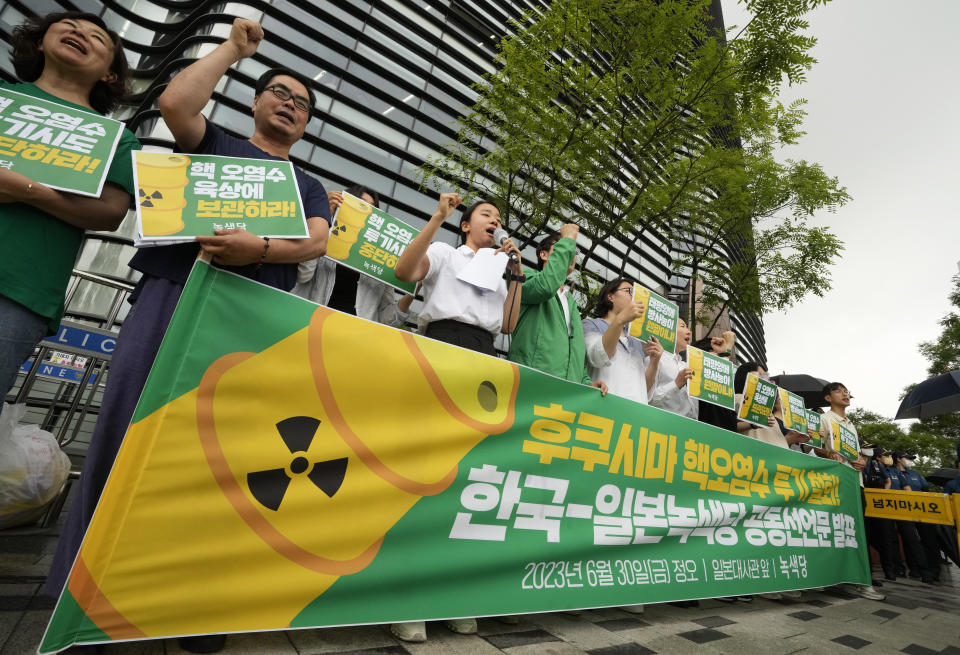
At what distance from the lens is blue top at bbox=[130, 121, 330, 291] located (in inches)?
56.8

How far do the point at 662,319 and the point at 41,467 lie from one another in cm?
380

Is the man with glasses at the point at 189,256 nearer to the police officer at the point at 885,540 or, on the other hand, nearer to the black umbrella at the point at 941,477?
the police officer at the point at 885,540

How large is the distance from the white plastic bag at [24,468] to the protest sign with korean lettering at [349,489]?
1202 millimetres

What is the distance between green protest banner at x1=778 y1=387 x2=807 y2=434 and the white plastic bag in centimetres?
565

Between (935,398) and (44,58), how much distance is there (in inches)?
441

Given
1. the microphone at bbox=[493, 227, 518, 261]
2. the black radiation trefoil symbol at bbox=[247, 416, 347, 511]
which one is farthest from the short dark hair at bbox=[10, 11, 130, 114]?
the microphone at bbox=[493, 227, 518, 261]

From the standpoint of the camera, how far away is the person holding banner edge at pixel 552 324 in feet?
8.16

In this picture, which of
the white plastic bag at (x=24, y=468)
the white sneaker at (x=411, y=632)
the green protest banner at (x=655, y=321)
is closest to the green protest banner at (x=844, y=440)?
the green protest banner at (x=655, y=321)

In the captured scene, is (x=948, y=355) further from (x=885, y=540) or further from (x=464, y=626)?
(x=464, y=626)

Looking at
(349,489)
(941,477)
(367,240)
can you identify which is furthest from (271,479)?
(941,477)

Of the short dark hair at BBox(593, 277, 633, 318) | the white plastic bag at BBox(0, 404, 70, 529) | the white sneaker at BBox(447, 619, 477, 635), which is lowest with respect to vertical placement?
the white sneaker at BBox(447, 619, 477, 635)

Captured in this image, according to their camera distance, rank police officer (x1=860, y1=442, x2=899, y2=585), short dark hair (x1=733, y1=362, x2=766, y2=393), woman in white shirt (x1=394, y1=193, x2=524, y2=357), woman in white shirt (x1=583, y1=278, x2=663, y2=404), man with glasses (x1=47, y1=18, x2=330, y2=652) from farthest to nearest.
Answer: police officer (x1=860, y1=442, x2=899, y2=585), short dark hair (x1=733, y1=362, x2=766, y2=393), woman in white shirt (x1=583, y1=278, x2=663, y2=404), woman in white shirt (x1=394, y1=193, x2=524, y2=357), man with glasses (x1=47, y1=18, x2=330, y2=652)

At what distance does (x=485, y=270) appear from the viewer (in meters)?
2.15

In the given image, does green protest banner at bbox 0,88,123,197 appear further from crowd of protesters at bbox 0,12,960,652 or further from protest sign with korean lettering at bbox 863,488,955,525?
protest sign with korean lettering at bbox 863,488,955,525
